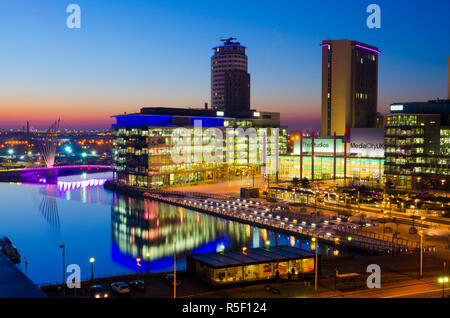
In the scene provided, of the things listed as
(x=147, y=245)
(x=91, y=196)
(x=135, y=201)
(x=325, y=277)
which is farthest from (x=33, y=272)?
(x=91, y=196)

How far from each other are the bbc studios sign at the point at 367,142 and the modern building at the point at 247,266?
2346 inches

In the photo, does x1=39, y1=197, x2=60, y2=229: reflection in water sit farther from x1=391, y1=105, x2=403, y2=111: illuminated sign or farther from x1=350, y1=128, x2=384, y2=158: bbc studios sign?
x1=391, y1=105, x2=403, y2=111: illuminated sign

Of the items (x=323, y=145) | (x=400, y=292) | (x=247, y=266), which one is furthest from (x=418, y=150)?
(x=247, y=266)

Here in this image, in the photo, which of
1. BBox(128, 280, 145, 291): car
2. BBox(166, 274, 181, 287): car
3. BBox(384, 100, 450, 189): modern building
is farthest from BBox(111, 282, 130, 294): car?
BBox(384, 100, 450, 189): modern building

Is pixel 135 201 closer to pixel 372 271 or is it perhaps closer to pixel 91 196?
pixel 91 196

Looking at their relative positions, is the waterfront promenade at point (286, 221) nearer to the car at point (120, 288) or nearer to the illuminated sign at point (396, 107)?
the car at point (120, 288)

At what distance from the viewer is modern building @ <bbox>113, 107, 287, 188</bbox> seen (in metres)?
77.2

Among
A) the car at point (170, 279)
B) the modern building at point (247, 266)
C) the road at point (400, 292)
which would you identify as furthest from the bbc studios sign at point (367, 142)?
the car at point (170, 279)

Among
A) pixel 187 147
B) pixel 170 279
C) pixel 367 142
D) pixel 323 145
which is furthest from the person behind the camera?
pixel 323 145

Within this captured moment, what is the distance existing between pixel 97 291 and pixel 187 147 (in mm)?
58549

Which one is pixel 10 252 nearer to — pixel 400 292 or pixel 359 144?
pixel 400 292

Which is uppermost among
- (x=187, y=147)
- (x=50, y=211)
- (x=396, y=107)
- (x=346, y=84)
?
(x=346, y=84)

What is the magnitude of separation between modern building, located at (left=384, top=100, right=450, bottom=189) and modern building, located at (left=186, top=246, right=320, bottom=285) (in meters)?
50.4

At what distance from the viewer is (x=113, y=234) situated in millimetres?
48156
